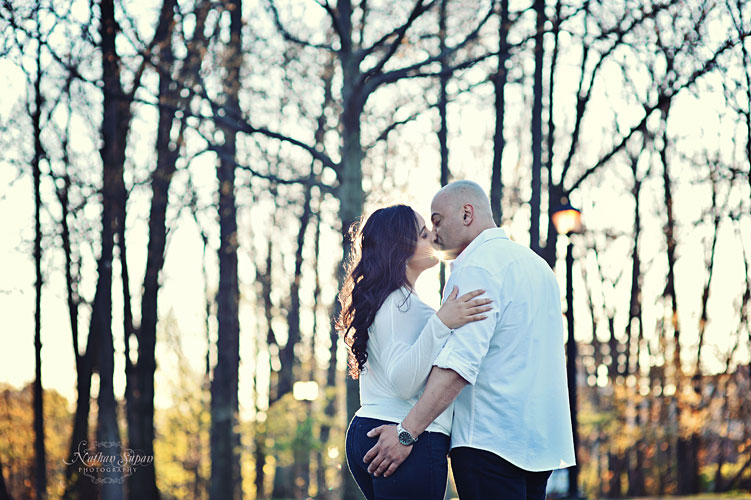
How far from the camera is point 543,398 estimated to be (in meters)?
3.45

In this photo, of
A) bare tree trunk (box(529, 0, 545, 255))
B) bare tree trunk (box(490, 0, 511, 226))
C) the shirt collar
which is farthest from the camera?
bare tree trunk (box(529, 0, 545, 255))

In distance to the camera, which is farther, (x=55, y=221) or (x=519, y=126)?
(x=519, y=126)

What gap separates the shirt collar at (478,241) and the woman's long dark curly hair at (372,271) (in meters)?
0.23

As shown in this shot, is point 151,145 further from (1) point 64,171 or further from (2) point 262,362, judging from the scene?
(2) point 262,362

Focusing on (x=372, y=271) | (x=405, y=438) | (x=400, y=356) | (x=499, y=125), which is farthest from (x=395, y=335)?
(x=499, y=125)

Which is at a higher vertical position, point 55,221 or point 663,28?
point 663,28

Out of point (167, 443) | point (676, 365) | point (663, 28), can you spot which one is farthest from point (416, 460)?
point (167, 443)

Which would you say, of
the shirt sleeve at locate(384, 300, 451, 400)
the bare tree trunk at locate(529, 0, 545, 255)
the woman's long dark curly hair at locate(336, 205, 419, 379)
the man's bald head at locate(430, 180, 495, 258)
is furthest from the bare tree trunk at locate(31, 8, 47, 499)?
the shirt sleeve at locate(384, 300, 451, 400)

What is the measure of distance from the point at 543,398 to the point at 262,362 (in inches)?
969

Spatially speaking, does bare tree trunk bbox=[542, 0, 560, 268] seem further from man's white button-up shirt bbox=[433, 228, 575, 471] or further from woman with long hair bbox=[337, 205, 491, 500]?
man's white button-up shirt bbox=[433, 228, 575, 471]

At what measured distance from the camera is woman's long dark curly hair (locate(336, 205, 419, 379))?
11.8 ft

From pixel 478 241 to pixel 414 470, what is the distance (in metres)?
0.95

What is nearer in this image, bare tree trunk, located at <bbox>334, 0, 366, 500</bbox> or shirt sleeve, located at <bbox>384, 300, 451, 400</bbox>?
→ shirt sleeve, located at <bbox>384, 300, 451, 400</bbox>

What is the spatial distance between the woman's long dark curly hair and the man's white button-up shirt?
27cm
